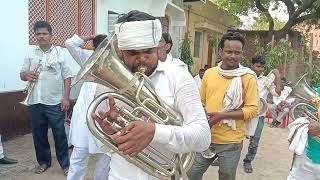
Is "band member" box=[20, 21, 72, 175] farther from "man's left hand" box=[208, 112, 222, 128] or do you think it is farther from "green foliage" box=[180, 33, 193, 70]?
"green foliage" box=[180, 33, 193, 70]

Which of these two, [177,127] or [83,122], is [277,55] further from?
[177,127]

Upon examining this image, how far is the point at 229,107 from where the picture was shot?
3.52m

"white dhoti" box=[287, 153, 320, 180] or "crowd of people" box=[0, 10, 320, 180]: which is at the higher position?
"crowd of people" box=[0, 10, 320, 180]

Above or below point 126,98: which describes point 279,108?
below

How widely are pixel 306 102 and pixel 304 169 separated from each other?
585 mm

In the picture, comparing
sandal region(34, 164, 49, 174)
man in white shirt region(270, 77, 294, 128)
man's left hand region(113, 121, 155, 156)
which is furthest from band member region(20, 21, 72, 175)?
man in white shirt region(270, 77, 294, 128)

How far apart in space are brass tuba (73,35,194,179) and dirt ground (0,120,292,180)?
3193 mm

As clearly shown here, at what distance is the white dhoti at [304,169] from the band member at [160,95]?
1.74m

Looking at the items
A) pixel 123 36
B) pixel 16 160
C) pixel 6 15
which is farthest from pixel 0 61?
pixel 123 36

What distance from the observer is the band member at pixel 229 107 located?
3490 millimetres

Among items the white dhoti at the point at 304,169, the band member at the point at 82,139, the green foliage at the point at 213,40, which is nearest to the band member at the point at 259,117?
the white dhoti at the point at 304,169

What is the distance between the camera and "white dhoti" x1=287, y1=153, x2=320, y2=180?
3327mm

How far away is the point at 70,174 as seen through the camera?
4145mm

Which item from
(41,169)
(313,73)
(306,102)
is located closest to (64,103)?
(41,169)
